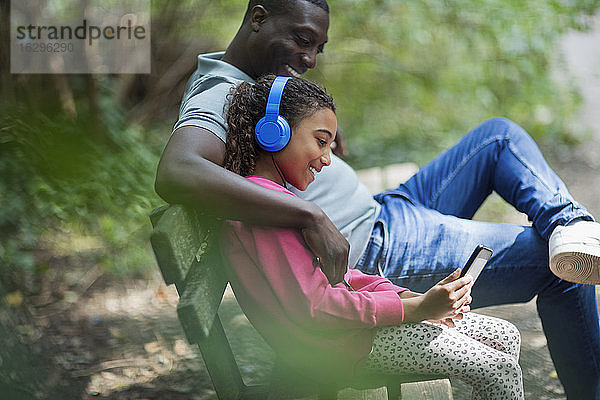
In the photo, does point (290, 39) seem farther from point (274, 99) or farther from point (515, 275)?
point (515, 275)

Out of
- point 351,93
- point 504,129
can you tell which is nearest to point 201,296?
point 504,129

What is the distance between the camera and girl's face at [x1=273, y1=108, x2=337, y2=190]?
1598 millimetres

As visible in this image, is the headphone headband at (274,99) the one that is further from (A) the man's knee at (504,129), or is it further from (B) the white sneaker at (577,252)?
(A) the man's knee at (504,129)

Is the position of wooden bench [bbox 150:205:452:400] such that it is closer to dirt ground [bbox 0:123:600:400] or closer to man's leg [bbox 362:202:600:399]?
man's leg [bbox 362:202:600:399]

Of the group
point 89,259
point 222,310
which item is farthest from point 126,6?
point 222,310

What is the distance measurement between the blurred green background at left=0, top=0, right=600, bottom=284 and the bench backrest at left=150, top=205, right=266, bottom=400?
724 millimetres

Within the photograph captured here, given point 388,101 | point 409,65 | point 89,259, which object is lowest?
point 89,259

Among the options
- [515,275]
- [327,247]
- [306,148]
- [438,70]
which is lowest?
[438,70]

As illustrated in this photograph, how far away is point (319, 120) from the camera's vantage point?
1.61 metres

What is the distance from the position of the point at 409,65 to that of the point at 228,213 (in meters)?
5.12

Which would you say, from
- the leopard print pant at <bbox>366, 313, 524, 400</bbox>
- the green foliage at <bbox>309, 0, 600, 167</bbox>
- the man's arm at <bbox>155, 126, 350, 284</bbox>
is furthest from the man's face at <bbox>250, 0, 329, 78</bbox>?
the green foliage at <bbox>309, 0, 600, 167</bbox>

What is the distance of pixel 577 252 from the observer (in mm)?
1744

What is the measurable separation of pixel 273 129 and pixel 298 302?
0.38 metres

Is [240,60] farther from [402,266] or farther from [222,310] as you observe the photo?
[222,310]
